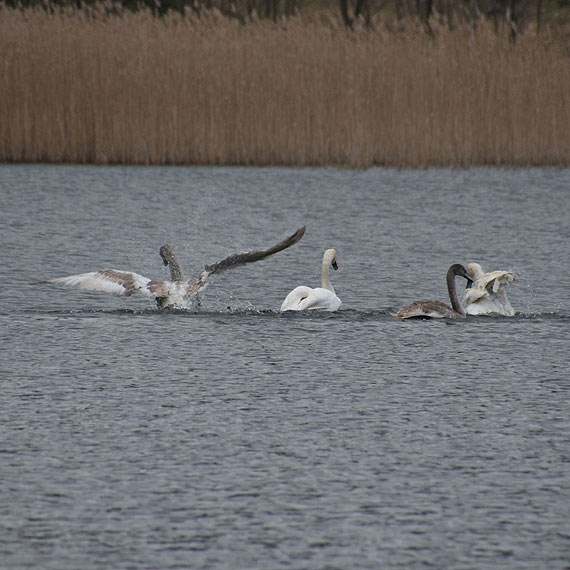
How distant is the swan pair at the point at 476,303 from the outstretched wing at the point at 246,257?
86cm

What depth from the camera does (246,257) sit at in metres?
7.61

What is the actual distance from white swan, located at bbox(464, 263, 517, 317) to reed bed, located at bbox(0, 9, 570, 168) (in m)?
8.69

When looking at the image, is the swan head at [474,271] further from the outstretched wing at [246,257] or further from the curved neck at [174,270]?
the curved neck at [174,270]

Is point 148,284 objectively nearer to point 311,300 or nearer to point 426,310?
point 311,300

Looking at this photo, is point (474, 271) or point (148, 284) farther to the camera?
Result: point (474, 271)

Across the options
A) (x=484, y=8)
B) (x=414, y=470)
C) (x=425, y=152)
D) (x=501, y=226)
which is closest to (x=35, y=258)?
(x=501, y=226)

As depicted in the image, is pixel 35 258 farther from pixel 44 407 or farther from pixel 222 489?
pixel 222 489

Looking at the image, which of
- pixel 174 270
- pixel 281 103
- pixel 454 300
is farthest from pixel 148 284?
pixel 281 103

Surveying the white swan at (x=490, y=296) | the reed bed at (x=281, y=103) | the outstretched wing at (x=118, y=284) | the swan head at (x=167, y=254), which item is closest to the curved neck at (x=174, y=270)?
the swan head at (x=167, y=254)

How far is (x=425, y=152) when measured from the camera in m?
16.7

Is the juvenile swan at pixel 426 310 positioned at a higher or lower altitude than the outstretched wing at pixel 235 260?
lower

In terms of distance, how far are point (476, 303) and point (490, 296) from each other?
0.35 feet

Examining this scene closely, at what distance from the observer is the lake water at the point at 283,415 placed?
3.72 meters

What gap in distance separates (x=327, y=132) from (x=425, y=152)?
126cm
